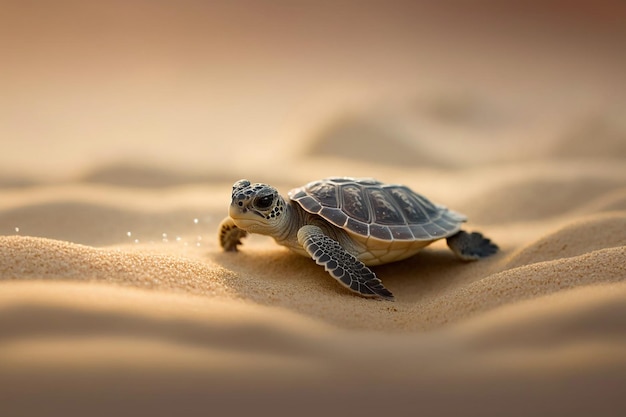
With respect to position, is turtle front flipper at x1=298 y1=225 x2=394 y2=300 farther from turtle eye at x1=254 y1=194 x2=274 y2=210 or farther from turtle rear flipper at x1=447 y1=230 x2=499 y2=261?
turtle rear flipper at x1=447 y1=230 x2=499 y2=261

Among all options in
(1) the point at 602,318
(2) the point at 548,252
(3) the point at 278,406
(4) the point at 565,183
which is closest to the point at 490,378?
(1) the point at 602,318

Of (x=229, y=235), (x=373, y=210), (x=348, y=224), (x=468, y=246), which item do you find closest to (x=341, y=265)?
(x=348, y=224)

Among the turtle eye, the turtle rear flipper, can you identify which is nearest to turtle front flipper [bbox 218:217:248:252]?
the turtle eye

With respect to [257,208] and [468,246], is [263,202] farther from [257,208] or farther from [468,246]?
[468,246]

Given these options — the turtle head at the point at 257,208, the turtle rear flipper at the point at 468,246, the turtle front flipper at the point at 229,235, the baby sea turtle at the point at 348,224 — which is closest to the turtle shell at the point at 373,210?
Result: the baby sea turtle at the point at 348,224

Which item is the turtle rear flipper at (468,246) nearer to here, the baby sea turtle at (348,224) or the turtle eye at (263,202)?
the baby sea turtle at (348,224)
